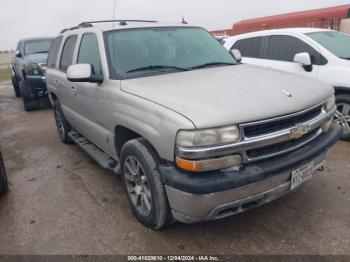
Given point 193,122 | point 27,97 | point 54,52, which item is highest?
point 54,52

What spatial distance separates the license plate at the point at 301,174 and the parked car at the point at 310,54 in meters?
2.53

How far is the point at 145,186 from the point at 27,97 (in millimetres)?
7127

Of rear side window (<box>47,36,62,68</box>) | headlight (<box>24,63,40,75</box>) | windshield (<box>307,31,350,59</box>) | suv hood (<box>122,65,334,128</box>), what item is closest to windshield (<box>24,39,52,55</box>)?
headlight (<box>24,63,40,75</box>)

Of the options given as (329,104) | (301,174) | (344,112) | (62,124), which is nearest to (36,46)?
(62,124)

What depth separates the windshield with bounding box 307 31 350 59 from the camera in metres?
5.12

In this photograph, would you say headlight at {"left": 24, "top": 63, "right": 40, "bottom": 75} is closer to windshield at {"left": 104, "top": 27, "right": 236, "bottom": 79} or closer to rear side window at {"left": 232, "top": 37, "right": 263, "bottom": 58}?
rear side window at {"left": 232, "top": 37, "right": 263, "bottom": 58}

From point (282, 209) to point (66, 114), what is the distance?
334 centimetres

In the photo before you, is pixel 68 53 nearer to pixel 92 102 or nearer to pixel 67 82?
pixel 67 82

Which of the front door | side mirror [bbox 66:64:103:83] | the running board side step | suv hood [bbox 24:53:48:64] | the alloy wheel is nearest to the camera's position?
the alloy wheel

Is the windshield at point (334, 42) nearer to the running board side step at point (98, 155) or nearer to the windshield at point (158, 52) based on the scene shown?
the windshield at point (158, 52)

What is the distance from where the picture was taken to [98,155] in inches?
158

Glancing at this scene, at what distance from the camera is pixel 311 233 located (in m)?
2.82

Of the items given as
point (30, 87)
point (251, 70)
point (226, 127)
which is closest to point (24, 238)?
point (226, 127)

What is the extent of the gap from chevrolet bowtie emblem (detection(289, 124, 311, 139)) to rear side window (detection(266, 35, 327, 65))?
9.22ft
